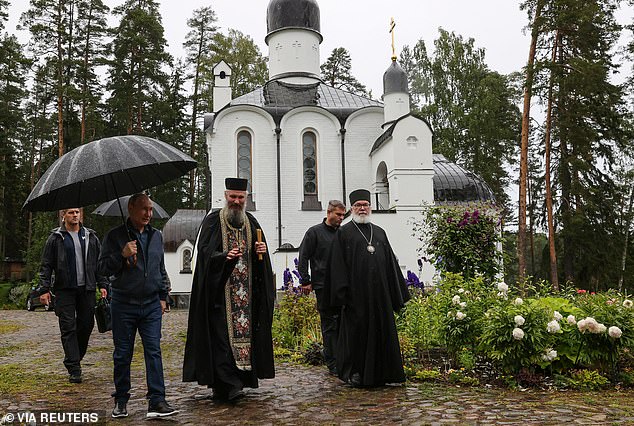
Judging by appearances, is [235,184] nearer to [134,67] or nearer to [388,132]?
[388,132]

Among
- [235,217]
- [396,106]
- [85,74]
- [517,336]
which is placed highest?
[85,74]

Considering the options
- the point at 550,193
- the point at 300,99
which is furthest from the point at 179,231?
the point at 550,193

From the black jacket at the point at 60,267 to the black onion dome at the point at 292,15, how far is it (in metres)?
20.7

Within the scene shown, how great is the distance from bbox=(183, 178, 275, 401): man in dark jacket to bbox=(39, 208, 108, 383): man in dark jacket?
157 cm

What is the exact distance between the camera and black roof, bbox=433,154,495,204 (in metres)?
22.0

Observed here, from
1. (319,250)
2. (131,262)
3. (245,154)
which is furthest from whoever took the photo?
(245,154)

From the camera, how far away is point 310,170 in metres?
22.2

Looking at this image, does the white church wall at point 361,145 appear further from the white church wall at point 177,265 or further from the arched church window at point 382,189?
the white church wall at point 177,265

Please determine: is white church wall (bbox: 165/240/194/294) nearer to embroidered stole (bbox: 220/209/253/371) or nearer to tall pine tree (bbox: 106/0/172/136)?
tall pine tree (bbox: 106/0/172/136)

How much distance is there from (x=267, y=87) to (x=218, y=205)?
592 cm

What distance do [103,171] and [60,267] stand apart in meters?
2.47

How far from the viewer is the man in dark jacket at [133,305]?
4.58 m

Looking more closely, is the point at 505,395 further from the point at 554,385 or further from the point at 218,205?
the point at 218,205

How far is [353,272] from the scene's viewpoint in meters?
5.93
